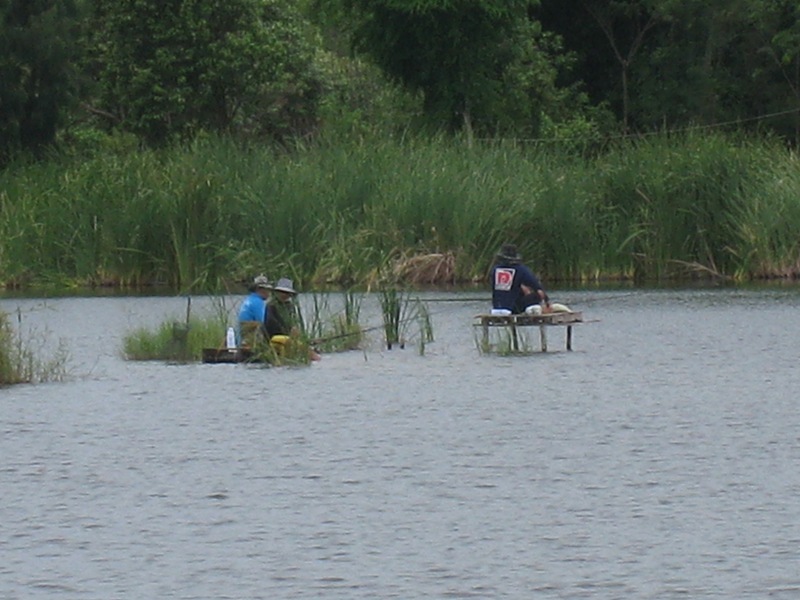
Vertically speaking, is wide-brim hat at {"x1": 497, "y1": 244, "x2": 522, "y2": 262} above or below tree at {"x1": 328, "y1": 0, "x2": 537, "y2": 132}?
below

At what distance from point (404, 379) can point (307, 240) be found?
1490cm

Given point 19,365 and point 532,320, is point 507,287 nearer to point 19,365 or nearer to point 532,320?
point 532,320

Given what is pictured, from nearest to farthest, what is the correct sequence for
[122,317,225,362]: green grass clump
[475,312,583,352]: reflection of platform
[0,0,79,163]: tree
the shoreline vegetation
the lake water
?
the lake water, [475,312,583,352]: reflection of platform, [122,317,225,362]: green grass clump, the shoreline vegetation, [0,0,79,163]: tree

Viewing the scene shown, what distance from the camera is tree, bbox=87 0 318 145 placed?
54.3 m

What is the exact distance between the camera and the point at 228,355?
984 inches

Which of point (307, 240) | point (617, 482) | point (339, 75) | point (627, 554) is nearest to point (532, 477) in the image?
point (617, 482)

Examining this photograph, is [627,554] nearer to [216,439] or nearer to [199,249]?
[216,439]

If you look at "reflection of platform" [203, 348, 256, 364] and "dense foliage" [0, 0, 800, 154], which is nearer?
"reflection of platform" [203, 348, 256, 364]

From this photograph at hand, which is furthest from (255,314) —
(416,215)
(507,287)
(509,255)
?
(416,215)

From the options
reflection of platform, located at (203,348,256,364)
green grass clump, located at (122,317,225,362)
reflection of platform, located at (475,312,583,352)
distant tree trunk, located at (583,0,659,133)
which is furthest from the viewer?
distant tree trunk, located at (583,0,659,133)

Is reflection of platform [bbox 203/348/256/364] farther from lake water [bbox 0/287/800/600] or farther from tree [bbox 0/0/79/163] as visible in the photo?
tree [bbox 0/0/79/163]

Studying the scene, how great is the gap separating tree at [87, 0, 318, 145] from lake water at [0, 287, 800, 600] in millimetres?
27570

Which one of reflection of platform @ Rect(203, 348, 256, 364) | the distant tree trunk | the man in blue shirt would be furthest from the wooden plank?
the distant tree trunk

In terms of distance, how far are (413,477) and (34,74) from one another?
3873 cm
